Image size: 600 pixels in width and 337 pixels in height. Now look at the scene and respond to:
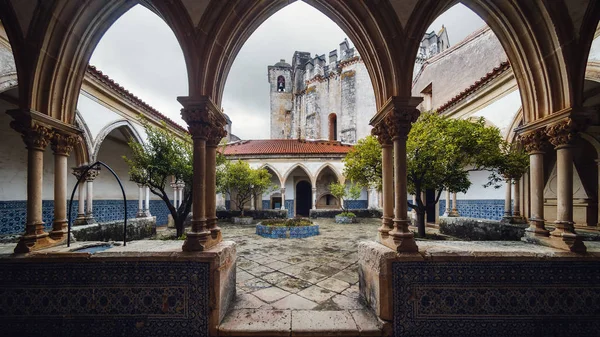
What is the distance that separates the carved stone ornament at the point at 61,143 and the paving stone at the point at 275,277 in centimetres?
377

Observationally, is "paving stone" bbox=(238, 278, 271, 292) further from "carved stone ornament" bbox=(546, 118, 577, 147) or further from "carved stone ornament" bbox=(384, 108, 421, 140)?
"carved stone ornament" bbox=(546, 118, 577, 147)

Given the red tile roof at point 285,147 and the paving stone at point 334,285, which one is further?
the red tile roof at point 285,147

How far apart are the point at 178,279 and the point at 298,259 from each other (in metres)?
3.19

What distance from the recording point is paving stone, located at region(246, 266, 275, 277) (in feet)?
14.2

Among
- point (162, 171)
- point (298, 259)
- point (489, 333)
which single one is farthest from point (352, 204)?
point (489, 333)

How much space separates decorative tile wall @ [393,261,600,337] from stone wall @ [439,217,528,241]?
11.7 ft

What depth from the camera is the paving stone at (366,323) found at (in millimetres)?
2521

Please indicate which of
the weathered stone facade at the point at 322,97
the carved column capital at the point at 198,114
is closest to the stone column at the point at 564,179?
the carved column capital at the point at 198,114

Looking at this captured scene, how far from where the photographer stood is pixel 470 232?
705 cm

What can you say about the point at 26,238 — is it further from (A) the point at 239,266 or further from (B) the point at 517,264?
(B) the point at 517,264

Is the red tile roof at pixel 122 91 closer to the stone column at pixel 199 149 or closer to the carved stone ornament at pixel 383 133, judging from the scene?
the stone column at pixel 199 149

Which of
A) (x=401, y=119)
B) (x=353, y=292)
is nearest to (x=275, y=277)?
(x=353, y=292)

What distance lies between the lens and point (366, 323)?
8.64 feet

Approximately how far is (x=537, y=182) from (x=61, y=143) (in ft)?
24.7
